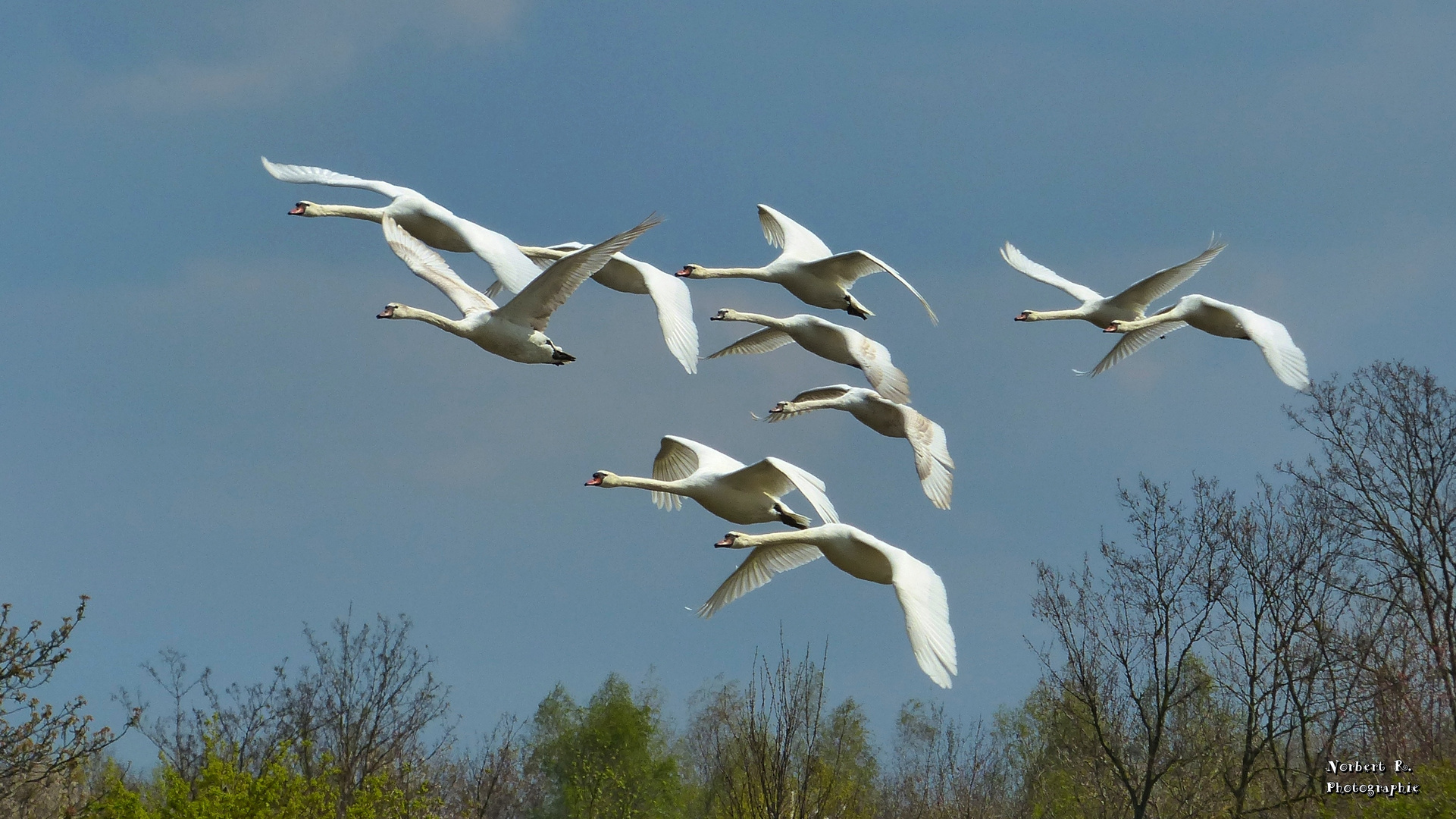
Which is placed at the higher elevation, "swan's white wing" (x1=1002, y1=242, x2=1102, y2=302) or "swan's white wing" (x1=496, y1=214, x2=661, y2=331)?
"swan's white wing" (x1=1002, y1=242, x2=1102, y2=302)

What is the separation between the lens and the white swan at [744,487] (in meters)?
12.0

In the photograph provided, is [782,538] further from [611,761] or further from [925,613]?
[611,761]

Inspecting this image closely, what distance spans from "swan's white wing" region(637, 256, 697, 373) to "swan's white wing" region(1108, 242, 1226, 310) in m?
5.83

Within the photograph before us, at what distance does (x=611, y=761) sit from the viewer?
38.8m

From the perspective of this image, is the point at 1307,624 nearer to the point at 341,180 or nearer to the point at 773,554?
the point at 773,554

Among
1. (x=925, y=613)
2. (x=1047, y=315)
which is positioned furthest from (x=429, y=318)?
(x=1047, y=315)

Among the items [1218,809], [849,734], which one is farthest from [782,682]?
[849,734]

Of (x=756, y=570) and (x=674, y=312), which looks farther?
(x=756, y=570)

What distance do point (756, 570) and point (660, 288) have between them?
9.37 feet

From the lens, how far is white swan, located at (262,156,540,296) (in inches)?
494

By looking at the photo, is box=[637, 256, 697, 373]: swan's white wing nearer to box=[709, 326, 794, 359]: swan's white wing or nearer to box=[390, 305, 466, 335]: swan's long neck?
box=[390, 305, 466, 335]: swan's long neck

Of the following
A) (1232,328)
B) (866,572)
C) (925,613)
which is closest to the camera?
(925,613)

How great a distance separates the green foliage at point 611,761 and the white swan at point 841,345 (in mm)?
21116

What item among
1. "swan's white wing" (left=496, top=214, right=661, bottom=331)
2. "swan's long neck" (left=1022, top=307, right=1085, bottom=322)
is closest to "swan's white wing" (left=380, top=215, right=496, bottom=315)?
"swan's white wing" (left=496, top=214, right=661, bottom=331)
